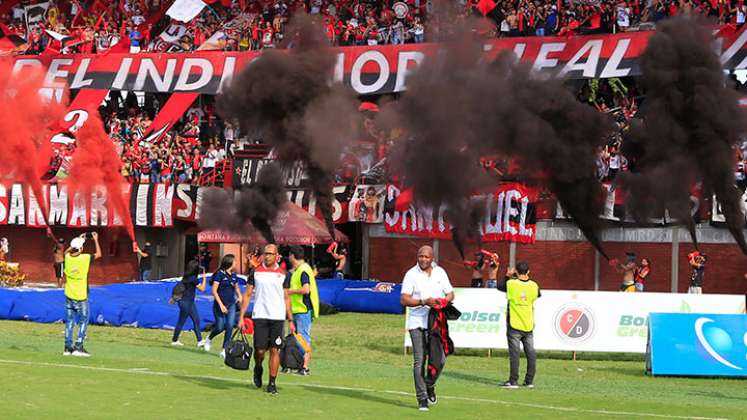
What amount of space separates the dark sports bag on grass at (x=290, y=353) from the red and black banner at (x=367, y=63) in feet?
47.2

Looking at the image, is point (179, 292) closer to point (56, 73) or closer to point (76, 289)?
point (76, 289)

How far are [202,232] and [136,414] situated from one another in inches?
881

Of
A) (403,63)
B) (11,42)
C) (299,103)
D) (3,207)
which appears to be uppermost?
(11,42)

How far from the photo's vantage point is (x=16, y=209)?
4031 centimetres

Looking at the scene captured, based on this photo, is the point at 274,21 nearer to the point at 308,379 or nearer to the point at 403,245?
the point at 403,245

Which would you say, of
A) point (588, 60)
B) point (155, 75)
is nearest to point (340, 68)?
point (155, 75)

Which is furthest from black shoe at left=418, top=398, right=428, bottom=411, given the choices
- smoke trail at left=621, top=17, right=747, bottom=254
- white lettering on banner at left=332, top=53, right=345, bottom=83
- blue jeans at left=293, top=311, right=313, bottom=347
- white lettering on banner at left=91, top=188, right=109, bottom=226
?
white lettering on banner at left=91, top=188, right=109, bottom=226

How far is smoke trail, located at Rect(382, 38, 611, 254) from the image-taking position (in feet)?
86.7

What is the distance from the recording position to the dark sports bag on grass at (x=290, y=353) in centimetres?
1628

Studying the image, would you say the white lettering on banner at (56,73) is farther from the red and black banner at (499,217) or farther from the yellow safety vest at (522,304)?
the yellow safety vest at (522,304)

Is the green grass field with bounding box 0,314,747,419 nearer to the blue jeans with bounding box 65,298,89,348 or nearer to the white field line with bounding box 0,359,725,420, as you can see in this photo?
the white field line with bounding box 0,359,725,420

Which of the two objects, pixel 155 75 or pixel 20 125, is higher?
pixel 155 75

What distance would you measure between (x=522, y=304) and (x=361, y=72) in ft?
71.3

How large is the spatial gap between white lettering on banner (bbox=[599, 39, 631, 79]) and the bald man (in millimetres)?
21206
